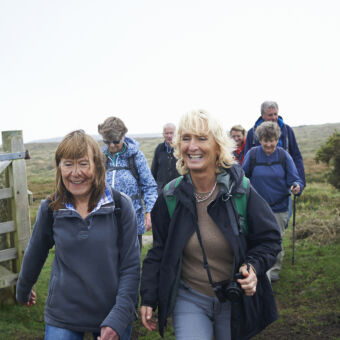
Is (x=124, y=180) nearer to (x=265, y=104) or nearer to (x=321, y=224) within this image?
(x=265, y=104)

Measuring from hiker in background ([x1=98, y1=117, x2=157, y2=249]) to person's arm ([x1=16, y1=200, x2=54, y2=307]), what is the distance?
7.69 feet

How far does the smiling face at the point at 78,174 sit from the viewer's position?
3.16 meters

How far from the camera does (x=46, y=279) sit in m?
8.37

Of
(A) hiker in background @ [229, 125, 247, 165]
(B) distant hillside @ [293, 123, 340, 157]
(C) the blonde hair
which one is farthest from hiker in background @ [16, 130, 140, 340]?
(B) distant hillside @ [293, 123, 340, 157]

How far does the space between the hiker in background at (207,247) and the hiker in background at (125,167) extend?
2336 mm

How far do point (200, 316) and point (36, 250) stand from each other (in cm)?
127

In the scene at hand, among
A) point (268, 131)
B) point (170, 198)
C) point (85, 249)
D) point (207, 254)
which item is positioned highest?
point (268, 131)

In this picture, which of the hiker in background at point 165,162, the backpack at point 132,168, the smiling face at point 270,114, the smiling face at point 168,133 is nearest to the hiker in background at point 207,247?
the backpack at point 132,168

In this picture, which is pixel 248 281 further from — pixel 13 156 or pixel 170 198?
pixel 13 156

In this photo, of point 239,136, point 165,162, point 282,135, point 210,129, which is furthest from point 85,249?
point 239,136

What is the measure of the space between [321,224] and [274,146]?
5.70m

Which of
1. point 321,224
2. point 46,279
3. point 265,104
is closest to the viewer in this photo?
point 265,104

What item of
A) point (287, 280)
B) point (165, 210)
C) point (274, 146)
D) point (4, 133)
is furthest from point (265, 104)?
point (165, 210)

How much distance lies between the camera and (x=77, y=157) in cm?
317
